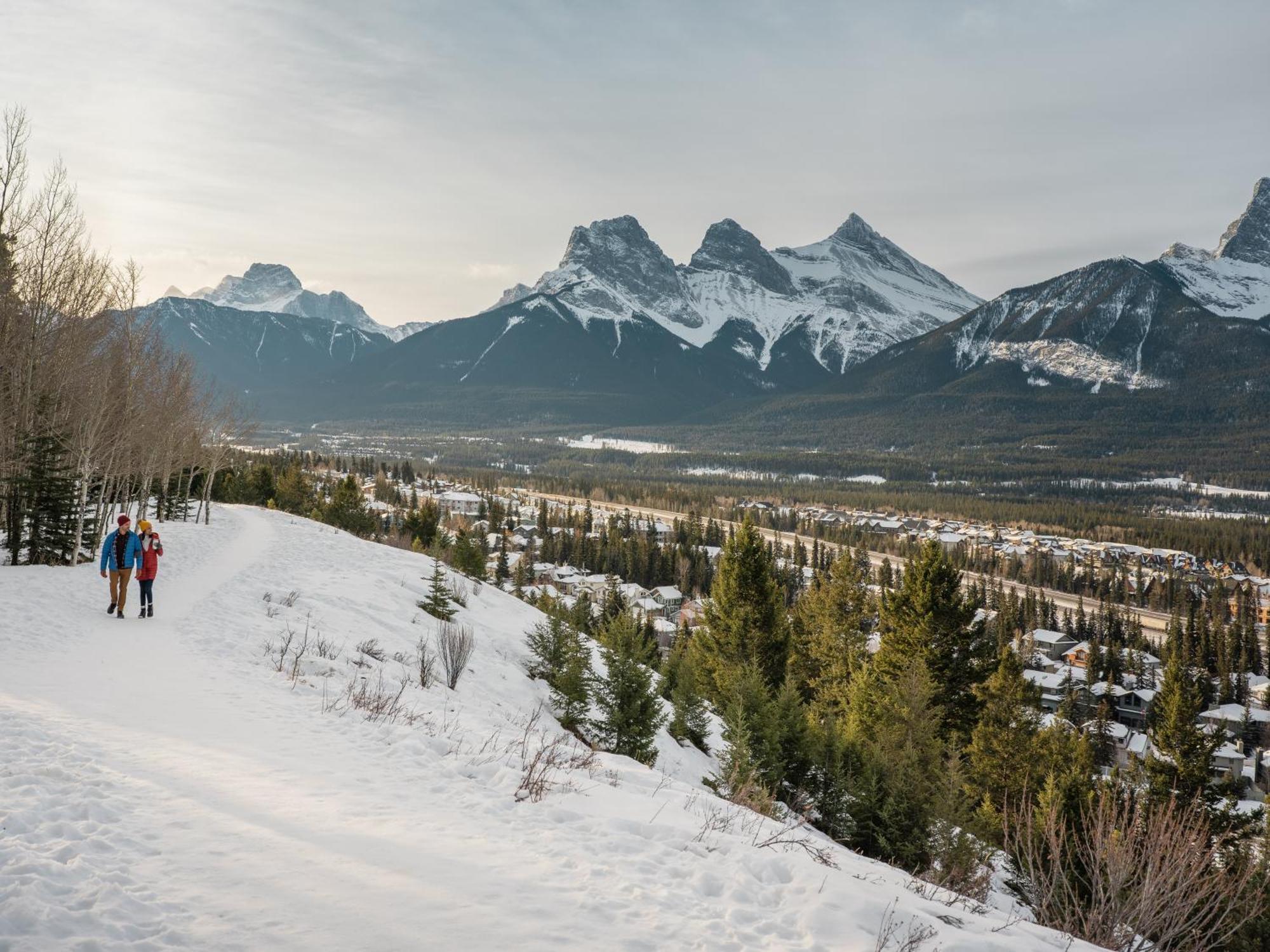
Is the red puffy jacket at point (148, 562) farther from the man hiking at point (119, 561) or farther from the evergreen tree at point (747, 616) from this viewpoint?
the evergreen tree at point (747, 616)

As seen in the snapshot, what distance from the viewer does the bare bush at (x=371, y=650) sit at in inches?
634

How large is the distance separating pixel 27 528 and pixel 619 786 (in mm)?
20997

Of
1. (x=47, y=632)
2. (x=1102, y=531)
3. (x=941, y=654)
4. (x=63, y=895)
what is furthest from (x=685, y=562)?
(x=1102, y=531)

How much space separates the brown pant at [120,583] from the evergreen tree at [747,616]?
21573 millimetres

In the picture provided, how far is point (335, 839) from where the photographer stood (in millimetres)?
6305

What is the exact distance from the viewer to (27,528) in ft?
66.6

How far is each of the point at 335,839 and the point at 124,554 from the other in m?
12.1

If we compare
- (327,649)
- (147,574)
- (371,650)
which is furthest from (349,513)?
(327,649)

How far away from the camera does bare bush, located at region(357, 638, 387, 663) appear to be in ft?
52.8

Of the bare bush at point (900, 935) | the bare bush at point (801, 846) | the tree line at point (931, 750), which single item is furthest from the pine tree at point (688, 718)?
the bare bush at point (900, 935)

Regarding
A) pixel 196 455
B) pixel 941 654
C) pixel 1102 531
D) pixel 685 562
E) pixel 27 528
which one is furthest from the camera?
pixel 1102 531

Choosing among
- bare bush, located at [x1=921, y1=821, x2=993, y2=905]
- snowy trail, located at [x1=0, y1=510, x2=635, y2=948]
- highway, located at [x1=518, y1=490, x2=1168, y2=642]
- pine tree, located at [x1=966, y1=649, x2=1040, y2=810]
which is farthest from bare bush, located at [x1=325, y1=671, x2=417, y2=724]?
highway, located at [x1=518, y1=490, x2=1168, y2=642]

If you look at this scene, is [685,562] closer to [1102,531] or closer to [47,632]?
[47,632]

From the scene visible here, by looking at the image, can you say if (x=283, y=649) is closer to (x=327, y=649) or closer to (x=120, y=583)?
(x=327, y=649)
